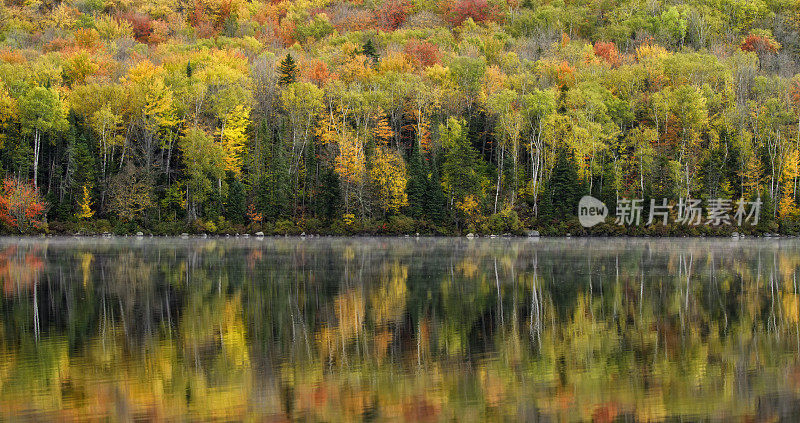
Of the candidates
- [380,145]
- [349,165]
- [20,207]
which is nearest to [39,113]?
[20,207]

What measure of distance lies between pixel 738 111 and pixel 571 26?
162 feet

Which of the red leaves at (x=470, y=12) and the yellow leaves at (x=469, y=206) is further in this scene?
the red leaves at (x=470, y=12)

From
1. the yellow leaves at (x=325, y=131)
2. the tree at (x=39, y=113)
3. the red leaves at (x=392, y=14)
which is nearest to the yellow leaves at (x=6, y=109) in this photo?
the tree at (x=39, y=113)

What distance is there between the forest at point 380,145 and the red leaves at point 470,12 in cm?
4514

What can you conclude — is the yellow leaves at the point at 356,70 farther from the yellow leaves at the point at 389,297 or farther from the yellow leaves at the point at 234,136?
the yellow leaves at the point at 389,297

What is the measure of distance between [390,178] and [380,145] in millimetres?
6989

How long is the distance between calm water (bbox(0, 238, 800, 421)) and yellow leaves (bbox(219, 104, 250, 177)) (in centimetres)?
4286

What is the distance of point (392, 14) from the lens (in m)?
135

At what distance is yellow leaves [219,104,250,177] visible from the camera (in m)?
75.4

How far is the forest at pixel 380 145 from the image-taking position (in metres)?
72.1

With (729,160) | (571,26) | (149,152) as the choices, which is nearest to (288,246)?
(149,152)

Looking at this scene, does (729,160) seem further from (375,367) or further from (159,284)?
(375,367)

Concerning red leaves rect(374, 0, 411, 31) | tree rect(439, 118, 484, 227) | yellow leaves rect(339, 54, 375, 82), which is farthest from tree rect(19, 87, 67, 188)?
red leaves rect(374, 0, 411, 31)

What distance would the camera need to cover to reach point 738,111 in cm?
7794
